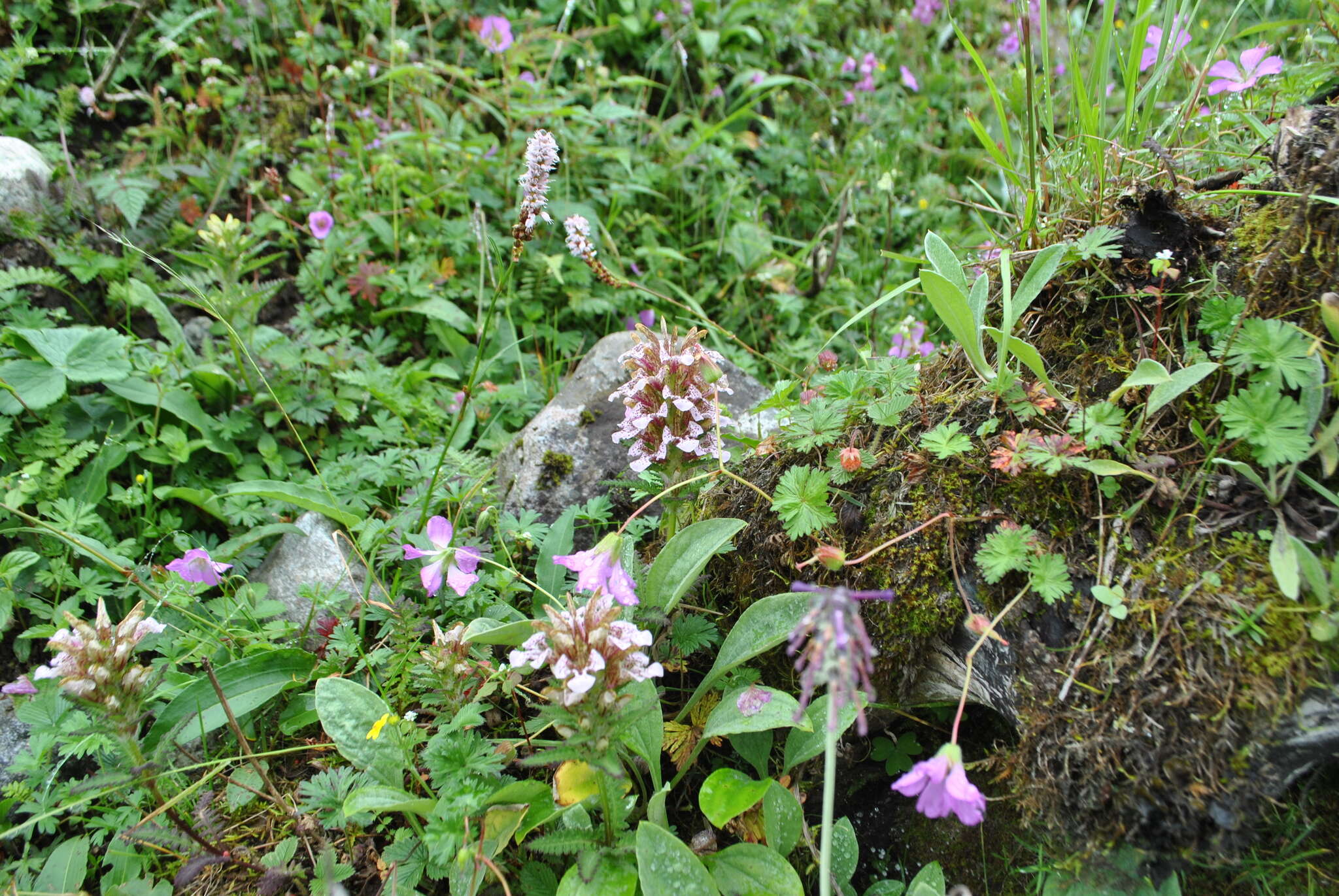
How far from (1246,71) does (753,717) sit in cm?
226

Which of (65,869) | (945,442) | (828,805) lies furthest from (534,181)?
(65,869)

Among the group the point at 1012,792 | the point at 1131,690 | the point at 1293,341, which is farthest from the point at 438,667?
the point at 1293,341

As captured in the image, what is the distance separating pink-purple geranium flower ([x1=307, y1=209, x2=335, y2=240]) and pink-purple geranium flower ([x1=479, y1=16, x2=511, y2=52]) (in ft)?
3.55

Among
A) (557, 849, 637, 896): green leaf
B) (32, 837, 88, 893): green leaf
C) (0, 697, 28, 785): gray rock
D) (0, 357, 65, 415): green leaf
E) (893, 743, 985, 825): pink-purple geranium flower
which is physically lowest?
(0, 697, 28, 785): gray rock

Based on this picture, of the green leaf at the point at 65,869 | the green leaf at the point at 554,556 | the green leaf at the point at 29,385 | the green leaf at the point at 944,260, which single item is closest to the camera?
the green leaf at the point at 65,869

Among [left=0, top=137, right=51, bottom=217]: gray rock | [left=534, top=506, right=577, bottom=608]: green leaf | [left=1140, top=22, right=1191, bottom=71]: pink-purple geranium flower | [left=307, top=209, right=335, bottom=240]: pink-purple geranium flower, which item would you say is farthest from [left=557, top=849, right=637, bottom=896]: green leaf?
[left=0, top=137, right=51, bottom=217]: gray rock

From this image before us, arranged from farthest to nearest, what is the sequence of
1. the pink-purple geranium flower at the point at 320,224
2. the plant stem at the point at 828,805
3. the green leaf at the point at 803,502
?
the pink-purple geranium flower at the point at 320,224 → the green leaf at the point at 803,502 → the plant stem at the point at 828,805

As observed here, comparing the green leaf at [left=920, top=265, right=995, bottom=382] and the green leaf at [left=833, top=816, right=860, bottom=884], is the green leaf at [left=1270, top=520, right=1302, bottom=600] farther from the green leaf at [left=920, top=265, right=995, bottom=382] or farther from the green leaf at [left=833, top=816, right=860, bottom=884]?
the green leaf at [left=833, top=816, right=860, bottom=884]

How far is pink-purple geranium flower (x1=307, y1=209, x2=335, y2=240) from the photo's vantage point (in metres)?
3.30

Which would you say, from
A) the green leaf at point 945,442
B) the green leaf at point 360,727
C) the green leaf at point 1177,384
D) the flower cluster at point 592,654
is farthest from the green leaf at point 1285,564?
the green leaf at point 360,727

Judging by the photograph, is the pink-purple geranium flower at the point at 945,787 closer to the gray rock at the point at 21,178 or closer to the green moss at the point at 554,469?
the green moss at the point at 554,469

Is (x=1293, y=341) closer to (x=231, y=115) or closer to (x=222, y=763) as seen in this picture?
(x=222, y=763)

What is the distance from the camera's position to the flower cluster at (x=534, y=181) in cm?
197

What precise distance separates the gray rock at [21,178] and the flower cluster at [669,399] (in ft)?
8.37
